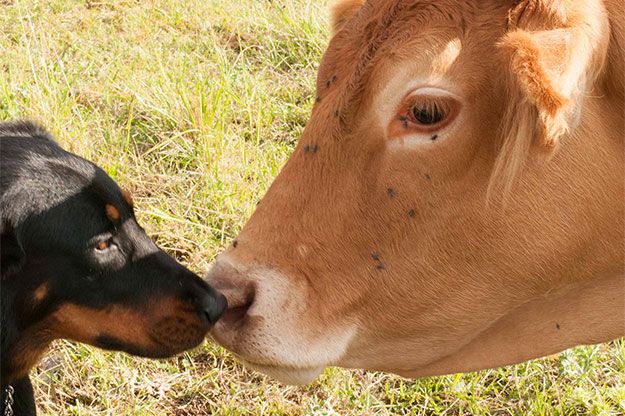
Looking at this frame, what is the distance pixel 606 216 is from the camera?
98.7 inches

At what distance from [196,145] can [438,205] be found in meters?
3.04

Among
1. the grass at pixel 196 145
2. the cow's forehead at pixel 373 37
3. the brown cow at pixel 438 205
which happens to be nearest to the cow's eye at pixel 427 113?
the brown cow at pixel 438 205

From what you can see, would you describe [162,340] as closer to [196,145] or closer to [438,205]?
[438,205]

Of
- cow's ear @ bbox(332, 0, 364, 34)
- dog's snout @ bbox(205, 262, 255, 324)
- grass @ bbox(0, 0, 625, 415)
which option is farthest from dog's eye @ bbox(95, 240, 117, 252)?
cow's ear @ bbox(332, 0, 364, 34)

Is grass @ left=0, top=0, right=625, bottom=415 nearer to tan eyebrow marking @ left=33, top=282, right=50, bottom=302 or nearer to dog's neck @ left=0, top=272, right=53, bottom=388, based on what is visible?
dog's neck @ left=0, top=272, right=53, bottom=388

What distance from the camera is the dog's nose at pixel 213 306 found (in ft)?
8.94

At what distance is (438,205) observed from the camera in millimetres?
2504

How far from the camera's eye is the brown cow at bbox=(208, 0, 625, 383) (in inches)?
92.9

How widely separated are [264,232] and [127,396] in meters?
1.63

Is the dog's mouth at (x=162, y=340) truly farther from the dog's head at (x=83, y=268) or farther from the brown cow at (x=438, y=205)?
the brown cow at (x=438, y=205)

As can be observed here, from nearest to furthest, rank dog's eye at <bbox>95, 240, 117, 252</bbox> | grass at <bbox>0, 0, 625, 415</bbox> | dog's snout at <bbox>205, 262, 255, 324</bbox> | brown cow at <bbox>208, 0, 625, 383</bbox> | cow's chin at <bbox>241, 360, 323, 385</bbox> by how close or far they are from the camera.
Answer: brown cow at <bbox>208, 0, 625, 383</bbox>, dog's snout at <bbox>205, 262, 255, 324</bbox>, cow's chin at <bbox>241, 360, 323, 385</bbox>, dog's eye at <bbox>95, 240, 117, 252</bbox>, grass at <bbox>0, 0, 625, 415</bbox>

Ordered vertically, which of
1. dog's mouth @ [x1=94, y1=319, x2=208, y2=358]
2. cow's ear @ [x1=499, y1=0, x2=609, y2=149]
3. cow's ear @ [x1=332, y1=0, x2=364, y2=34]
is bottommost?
dog's mouth @ [x1=94, y1=319, x2=208, y2=358]

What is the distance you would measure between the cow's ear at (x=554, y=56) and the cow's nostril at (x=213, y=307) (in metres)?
1.08

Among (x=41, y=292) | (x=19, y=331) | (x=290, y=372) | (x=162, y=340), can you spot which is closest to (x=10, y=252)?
(x=41, y=292)
